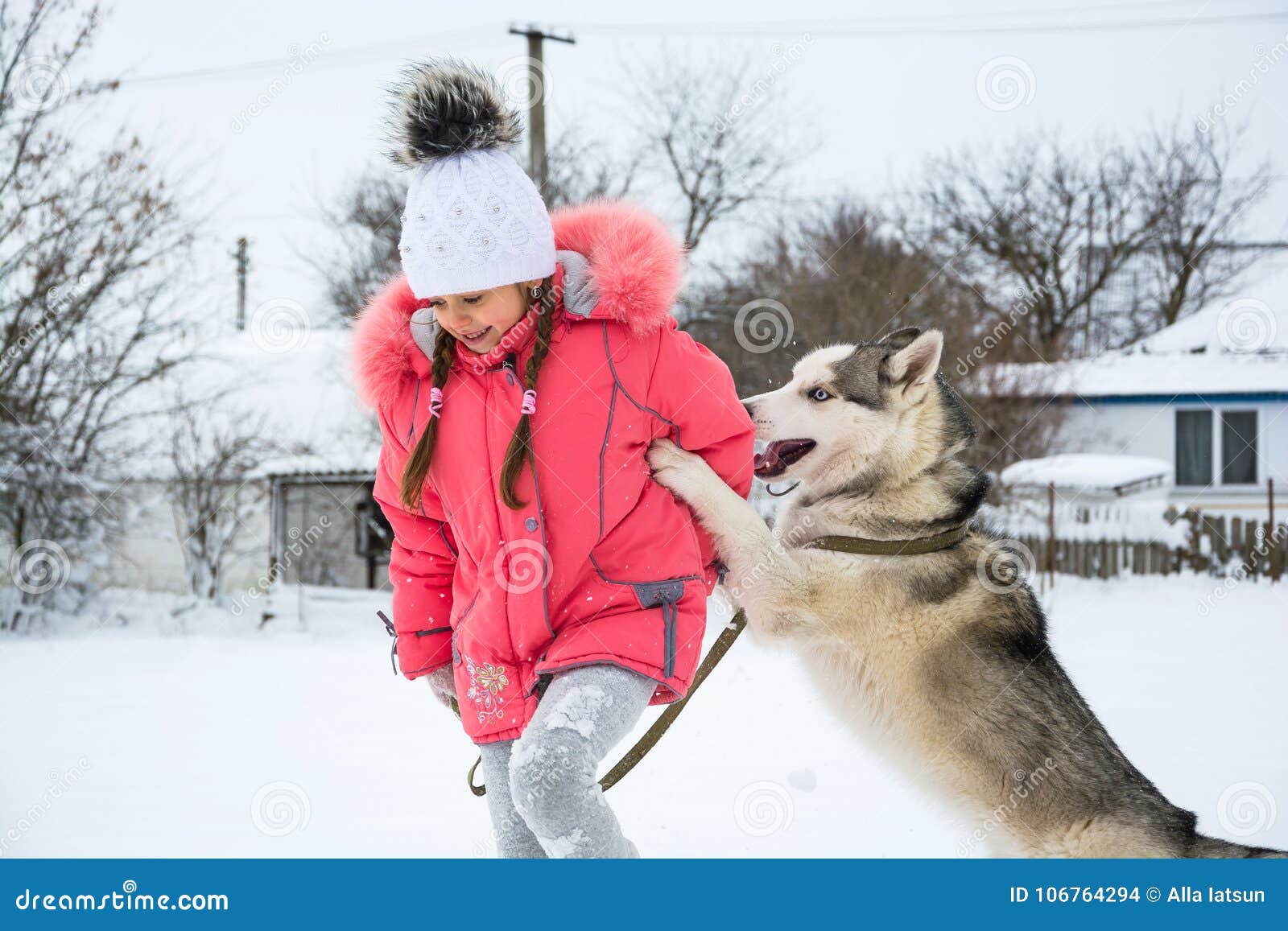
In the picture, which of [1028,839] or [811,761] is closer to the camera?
[1028,839]

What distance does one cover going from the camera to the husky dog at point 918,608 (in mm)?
→ 2592

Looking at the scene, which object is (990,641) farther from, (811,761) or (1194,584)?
(1194,584)

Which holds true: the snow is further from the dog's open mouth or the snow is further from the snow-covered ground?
the dog's open mouth

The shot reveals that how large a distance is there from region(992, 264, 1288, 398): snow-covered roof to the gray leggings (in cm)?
1450

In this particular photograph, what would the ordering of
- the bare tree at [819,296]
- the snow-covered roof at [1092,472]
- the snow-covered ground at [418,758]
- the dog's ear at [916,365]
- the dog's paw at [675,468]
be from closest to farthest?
the dog's paw at [675,468], the dog's ear at [916,365], the snow-covered ground at [418,758], the bare tree at [819,296], the snow-covered roof at [1092,472]

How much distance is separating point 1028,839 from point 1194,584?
11007mm

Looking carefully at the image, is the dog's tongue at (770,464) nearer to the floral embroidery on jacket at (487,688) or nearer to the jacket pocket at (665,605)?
the jacket pocket at (665,605)

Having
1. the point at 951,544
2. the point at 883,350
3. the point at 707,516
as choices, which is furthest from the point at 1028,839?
the point at 883,350

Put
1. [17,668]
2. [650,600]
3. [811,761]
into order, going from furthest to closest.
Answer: [17,668] → [811,761] → [650,600]

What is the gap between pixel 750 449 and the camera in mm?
2500

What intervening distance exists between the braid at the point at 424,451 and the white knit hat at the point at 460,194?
14 cm

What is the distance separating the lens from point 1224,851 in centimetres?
250

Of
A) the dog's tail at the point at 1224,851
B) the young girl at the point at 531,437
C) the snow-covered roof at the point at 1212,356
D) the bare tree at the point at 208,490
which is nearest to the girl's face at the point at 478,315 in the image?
the young girl at the point at 531,437

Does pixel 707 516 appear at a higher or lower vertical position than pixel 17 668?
higher
